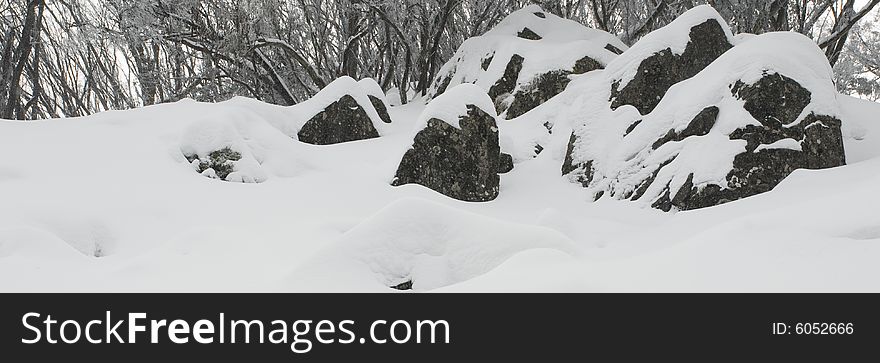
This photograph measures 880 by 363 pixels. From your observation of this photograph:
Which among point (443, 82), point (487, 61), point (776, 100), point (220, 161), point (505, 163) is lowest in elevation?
point (505, 163)

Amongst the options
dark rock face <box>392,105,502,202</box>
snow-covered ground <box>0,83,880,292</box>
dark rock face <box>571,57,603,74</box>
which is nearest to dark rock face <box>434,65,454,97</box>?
dark rock face <box>571,57,603,74</box>

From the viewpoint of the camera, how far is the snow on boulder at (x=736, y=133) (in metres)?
5.10

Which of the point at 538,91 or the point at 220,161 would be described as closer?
the point at 220,161

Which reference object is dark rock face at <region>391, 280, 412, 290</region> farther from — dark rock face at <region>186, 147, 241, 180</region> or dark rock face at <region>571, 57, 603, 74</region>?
dark rock face at <region>571, 57, 603, 74</region>

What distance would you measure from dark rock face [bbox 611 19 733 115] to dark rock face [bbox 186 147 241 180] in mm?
4411

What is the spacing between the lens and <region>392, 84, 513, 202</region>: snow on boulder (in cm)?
627

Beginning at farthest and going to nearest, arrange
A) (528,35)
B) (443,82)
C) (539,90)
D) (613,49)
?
(443,82), (528,35), (613,49), (539,90)

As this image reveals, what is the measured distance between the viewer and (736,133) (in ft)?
17.3

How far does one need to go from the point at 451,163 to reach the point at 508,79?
13.9 feet

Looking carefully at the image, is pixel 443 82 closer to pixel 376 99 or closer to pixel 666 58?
pixel 376 99

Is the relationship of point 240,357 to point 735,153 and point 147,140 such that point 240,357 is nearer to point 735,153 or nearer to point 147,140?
point 735,153

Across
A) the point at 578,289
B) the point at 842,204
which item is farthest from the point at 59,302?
the point at 842,204

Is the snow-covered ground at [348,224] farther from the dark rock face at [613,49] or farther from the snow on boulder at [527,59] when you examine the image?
Answer: the dark rock face at [613,49]

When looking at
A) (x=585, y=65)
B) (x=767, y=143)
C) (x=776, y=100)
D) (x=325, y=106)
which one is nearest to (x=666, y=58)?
(x=776, y=100)
